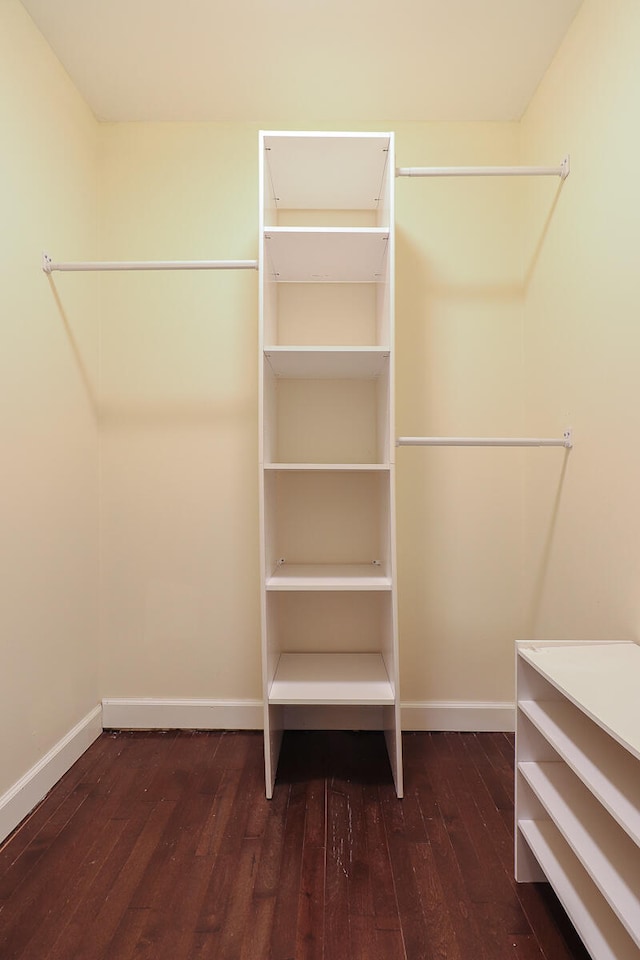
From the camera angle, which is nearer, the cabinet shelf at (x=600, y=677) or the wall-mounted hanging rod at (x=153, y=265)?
the cabinet shelf at (x=600, y=677)

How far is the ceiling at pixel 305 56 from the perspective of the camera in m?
2.01

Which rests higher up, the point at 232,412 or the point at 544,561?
the point at 232,412

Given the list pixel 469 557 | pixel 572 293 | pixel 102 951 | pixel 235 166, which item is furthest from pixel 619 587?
pixel 235 166

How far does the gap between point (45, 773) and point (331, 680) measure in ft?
3.66

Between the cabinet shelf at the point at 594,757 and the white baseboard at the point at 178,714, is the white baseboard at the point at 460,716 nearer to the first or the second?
the white baseboard at the point at 178,714

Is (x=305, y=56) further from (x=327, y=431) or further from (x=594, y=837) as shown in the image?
(x=594, y=837)

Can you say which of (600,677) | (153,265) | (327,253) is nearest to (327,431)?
(327,253)

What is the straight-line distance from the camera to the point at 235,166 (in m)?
2.60

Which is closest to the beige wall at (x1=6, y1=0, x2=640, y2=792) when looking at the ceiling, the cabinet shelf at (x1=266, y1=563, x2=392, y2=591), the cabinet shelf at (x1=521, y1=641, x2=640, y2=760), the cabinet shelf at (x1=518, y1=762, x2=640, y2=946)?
the ceiling

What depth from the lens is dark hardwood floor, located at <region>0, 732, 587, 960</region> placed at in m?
1.46

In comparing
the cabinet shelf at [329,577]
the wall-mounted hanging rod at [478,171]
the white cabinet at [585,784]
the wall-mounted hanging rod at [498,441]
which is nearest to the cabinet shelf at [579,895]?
the white cabinet at [585,784]

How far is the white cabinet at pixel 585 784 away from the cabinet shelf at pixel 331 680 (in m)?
0.63

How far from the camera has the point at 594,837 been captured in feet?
4.24

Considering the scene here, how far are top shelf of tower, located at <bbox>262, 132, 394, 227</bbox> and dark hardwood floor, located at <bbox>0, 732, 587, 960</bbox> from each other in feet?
7.09
